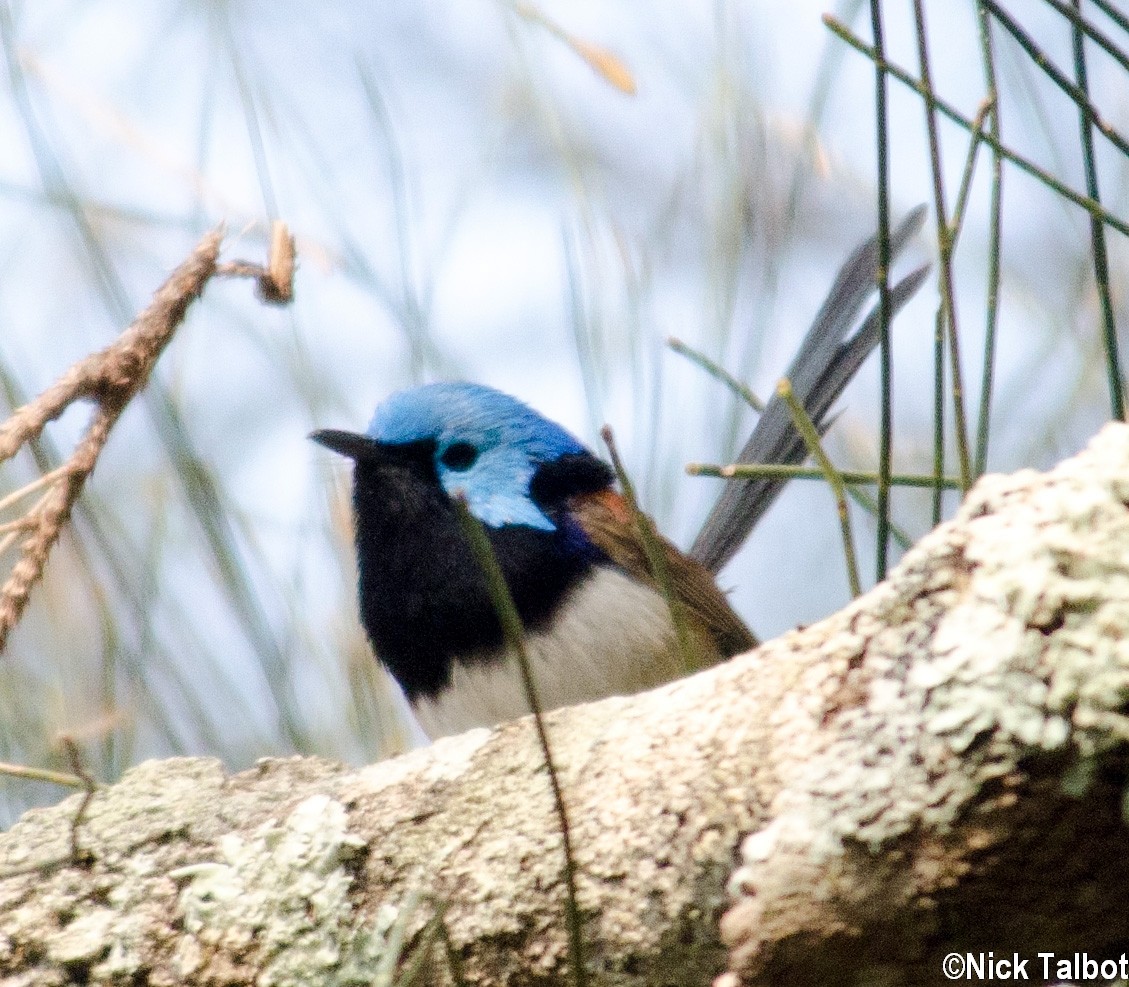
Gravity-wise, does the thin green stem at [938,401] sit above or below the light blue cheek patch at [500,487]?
below

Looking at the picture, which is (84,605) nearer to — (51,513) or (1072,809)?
(51,513)

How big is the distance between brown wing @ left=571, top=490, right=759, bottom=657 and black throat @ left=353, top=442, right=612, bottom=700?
3 centimetres

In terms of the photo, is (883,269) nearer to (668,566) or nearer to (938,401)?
(938,401)

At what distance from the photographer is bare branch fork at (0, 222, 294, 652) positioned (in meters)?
1.30

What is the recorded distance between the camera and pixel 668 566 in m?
Result: 2.57

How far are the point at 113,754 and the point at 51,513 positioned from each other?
872mm

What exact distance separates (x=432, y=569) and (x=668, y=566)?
0.43 m

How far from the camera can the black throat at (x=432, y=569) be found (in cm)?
233

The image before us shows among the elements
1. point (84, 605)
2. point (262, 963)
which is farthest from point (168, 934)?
point (84, 605)

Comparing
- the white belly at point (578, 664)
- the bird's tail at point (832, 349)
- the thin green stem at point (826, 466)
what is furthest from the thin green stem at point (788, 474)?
the white belly at point (578, 664)

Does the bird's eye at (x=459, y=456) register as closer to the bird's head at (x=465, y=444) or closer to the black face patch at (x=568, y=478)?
the bird's head at (x=465, y=444)

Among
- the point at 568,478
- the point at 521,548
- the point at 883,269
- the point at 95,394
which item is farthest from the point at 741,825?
the point at 568,478

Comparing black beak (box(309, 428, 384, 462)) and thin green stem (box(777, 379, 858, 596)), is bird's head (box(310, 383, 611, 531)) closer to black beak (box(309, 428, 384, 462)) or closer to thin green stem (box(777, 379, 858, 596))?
black beak (box(309, 428, 384, 462))

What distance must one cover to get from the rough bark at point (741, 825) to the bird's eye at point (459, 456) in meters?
1.10
